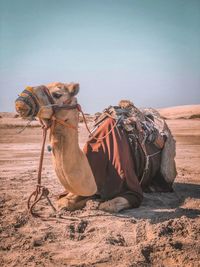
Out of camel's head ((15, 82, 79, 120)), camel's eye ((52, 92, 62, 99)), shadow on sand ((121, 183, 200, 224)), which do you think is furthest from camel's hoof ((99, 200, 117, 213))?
camel's eye ((52, 92, 62, 99))

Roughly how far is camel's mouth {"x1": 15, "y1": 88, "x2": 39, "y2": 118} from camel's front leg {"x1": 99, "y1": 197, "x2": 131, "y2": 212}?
68.9 inches

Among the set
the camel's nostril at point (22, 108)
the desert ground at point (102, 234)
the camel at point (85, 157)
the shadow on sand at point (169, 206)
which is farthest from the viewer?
the shadow on sand at point (169, 206)

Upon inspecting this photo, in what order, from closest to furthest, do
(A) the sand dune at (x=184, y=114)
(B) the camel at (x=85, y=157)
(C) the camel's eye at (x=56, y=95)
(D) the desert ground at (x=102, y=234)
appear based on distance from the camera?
1. (D) the desert ground at (x=102, y=234)
2. (B) the camel at (x=85, y=157)
3. (C) the camel's eye at (x=56, y=95)
4. (A) the sand dune at (x=184, y=114)

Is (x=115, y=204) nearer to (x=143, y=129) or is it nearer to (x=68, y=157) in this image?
(x=68, y=157)

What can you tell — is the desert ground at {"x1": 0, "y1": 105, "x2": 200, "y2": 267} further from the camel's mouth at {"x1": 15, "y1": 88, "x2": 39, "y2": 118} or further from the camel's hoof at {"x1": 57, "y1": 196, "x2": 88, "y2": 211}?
the camel's mouth at {"x1": 15, "y1": 88, "x2": 39, "y2": 118}

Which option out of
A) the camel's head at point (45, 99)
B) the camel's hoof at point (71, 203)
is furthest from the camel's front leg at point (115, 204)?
the camel's head at point (45, 99)

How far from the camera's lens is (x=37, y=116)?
3.56 meters

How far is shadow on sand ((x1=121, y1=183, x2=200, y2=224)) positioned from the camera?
440 centimetres

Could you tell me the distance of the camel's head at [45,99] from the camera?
3330 millimetres

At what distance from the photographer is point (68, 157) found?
373cm

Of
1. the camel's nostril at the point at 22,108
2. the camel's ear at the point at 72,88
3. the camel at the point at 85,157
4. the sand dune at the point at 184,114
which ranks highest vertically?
the camel's ear at the point at 72,88

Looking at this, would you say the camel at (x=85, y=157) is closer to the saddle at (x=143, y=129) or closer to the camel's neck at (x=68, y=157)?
the camel's neck at (x=68, y=157)

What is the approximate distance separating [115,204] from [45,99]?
1791mm

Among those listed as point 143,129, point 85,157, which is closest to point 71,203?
point 85,157
